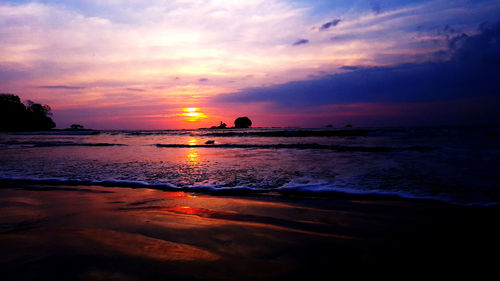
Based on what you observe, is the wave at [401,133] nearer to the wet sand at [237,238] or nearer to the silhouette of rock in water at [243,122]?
the wet sand at [237,238]

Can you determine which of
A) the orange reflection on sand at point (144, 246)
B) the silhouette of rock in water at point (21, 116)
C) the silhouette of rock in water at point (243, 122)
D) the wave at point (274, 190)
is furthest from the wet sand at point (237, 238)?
the silhouette of rock in water at point (243, 122)

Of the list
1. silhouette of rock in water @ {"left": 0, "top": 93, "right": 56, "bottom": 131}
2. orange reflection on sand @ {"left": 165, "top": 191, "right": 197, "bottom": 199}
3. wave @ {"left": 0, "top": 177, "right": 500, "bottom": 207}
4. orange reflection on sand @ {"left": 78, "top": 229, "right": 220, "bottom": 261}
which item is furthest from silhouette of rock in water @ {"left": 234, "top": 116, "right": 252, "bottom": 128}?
orange reflection on sand @ {"left": 78, "top": 229, "right": 220, "bottom": 261}

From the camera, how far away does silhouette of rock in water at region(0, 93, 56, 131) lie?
2366 inches

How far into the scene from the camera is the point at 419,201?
12.7ft

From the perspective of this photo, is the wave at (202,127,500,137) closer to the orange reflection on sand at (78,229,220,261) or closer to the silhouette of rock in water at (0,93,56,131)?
the orange reflection on sand at (78,229,220,261)

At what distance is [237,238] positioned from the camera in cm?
252

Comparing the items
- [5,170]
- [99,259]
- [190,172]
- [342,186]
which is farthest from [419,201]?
[5,170]

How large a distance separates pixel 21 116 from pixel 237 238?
79.3 m

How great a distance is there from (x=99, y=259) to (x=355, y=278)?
1896 mm

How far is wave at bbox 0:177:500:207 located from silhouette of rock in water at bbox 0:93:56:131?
70.5 m

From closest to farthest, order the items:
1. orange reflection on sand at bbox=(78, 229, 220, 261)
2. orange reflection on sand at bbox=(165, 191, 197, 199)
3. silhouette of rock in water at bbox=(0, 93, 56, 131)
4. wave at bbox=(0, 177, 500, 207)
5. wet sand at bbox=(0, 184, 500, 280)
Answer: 1. wet sand at bbox=(0, 184, 500, 280)
2. orange reflection on sand at bbox=(78, 229, 220, 261)
3. wave at bbox=(0, 177, 500, 207)
4. orange reflection on sand at bbox=(165, 191, 197, 199)
5. silhouette of rock in water at bbox=(0, 93, 56, 131)

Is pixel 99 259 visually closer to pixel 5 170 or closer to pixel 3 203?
pixel 3 203

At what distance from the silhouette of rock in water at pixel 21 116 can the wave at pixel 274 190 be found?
231 feet

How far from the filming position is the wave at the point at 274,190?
4.06 m
